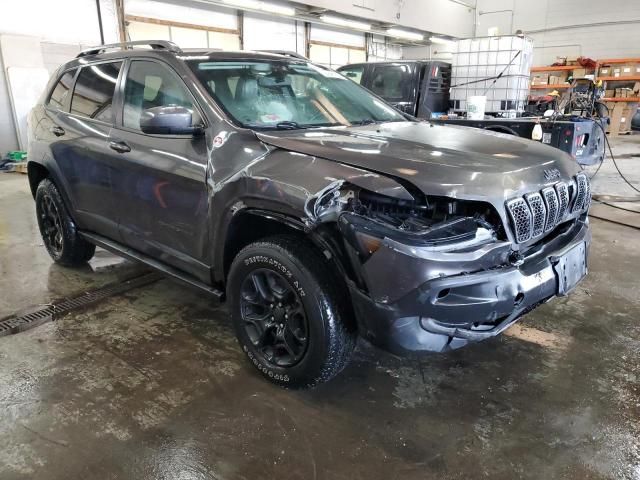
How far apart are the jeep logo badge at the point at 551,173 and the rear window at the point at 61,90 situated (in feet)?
10.9

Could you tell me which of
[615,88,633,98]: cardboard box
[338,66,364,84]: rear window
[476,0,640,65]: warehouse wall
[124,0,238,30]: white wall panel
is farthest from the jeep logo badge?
[476,0,640,65]: warehouse wall

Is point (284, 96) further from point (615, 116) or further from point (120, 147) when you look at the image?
point (615, 116)

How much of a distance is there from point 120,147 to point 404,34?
18.2 meters

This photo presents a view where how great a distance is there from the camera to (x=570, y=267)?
2.24m

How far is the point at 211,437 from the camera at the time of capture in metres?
2.08

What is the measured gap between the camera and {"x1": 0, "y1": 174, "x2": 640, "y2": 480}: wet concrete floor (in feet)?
6.34

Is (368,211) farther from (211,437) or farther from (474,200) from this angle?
(211,437)

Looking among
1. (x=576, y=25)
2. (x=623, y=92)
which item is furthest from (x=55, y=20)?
(x=576, y=25)

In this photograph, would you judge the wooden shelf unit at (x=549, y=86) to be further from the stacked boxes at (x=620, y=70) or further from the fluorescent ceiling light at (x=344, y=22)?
the fluorescent ceiling light at (x=344, y=22)

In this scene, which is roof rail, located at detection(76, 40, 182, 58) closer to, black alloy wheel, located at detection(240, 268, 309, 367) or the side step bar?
the side step bar

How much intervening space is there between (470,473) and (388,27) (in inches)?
716

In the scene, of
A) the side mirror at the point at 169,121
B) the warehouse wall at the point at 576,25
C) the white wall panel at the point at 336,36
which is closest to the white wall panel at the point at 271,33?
the white wall panel at the point at 336,36

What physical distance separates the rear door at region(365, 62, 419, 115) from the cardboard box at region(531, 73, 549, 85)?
1112 centimetres

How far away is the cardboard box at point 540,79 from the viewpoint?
658 inches
